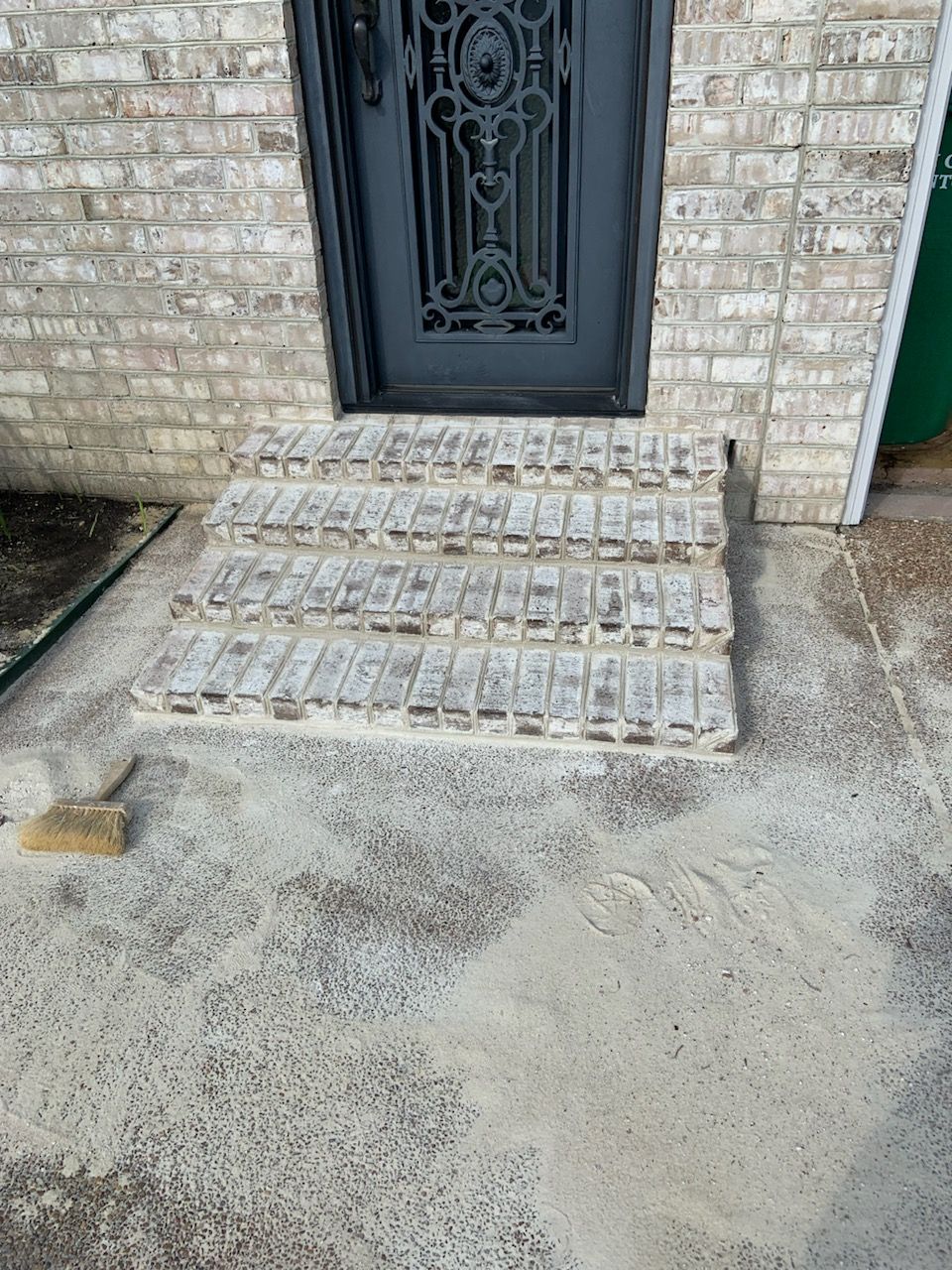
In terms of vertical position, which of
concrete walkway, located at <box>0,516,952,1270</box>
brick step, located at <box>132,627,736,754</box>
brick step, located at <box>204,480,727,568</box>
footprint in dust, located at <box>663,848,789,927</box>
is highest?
brick step, located at <box>204,480,727,568</box>

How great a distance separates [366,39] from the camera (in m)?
3.01

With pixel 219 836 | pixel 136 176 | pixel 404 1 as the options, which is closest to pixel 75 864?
pixel 219 836

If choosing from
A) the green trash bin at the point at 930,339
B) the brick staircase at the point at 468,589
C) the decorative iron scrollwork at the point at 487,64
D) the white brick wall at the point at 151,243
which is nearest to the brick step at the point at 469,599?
the brick staircase at the point at 468,589

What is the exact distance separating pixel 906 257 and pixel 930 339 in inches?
38.0

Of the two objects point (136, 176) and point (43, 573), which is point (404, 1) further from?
point (43, 573)

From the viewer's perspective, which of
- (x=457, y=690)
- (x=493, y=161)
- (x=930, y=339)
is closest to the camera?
(x=457, y=690)

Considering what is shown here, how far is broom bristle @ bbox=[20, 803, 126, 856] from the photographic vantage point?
7.88 feet

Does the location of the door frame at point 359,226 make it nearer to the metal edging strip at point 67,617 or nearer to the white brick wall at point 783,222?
the white brick wall at point 783,222

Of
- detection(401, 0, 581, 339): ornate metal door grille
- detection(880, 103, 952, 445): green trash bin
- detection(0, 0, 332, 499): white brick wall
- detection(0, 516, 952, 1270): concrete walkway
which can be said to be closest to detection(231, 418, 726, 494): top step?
detection(0, 0, 332, 499): white brick wall

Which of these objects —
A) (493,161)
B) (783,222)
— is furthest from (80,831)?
(783,222)

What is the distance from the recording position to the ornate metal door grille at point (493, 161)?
3.01 m

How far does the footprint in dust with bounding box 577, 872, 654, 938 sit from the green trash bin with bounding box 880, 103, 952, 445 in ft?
9.37

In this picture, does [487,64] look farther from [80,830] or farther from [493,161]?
[80,830]

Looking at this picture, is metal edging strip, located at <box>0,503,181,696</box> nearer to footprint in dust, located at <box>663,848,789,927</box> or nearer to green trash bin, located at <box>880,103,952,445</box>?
footprint in dust, located at <box>663,848,789,927</box>
